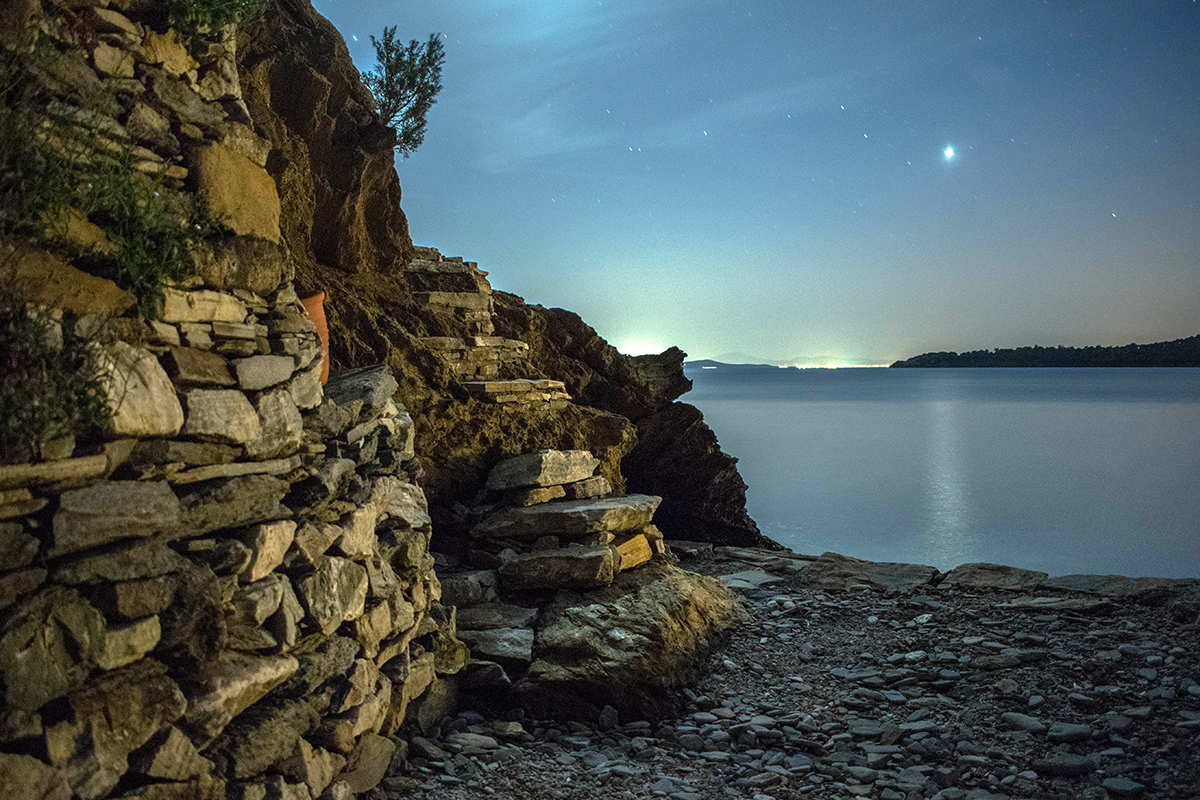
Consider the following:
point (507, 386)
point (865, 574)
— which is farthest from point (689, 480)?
point (507, 386)

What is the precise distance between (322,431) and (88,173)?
208 centimetres

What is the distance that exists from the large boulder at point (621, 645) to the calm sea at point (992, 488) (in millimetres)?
20900

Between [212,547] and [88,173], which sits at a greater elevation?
[88,173]

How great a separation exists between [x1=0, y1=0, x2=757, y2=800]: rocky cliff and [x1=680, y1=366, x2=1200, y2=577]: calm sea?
22802mm

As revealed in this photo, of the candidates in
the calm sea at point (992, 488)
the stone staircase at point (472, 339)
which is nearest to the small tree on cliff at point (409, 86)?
the stone staircase at point (472, 339)

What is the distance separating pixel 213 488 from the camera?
147 inches

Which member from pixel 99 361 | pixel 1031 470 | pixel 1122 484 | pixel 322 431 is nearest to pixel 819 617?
pixel 322 431

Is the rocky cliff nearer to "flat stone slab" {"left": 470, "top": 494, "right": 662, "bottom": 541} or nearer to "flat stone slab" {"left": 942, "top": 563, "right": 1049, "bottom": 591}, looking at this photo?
"flat stone slab" {"left": 470, "top": 494, "right": 662, "bottom": 541}

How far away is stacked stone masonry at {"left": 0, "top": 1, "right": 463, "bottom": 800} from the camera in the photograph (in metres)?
2.93

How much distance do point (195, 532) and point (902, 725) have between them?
18.6 feet

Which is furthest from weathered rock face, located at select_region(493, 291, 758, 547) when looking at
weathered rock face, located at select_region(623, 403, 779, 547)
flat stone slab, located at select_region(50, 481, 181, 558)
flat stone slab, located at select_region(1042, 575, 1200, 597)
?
flat stone slab, located at select_region(50, 481, 181, 558)

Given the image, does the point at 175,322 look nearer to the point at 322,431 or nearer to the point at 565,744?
the point at 322,431

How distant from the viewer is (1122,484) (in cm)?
3728

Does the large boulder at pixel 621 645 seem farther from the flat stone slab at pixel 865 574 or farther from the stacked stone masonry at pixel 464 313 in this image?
the stacked stone masonry at pixel 464 313
